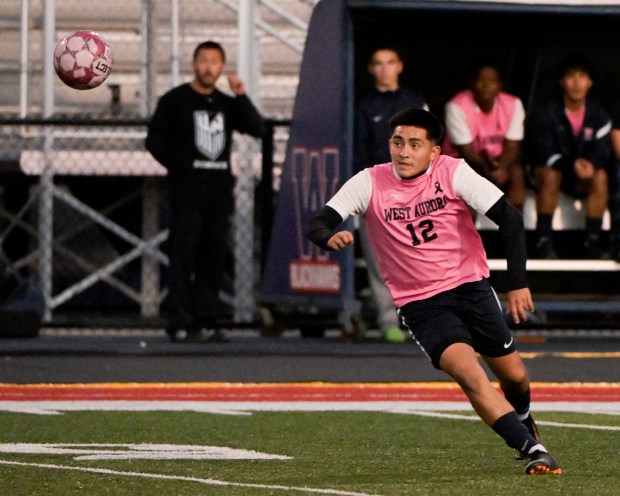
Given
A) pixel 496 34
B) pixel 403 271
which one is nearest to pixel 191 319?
pixel 496 34

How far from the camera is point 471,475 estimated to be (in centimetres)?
704

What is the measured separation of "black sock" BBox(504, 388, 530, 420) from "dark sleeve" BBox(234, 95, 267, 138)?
591 centimetres

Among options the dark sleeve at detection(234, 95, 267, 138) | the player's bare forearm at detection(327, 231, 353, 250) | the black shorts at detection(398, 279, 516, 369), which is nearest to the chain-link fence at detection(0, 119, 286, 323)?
the dark sleeve at detection(234, 95, 267, 138)

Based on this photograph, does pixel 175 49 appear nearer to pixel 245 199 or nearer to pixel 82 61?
pixel 245 199

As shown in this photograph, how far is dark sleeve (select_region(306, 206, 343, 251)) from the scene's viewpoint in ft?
24.1

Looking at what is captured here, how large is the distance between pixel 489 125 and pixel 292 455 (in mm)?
6582

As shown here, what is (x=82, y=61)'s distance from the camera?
10711mm

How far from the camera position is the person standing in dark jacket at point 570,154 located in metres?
14.1

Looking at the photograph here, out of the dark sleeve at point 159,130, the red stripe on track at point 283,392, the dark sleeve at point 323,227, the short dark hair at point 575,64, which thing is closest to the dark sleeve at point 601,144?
the short dark hair at point 575,64

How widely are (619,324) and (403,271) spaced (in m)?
7.59

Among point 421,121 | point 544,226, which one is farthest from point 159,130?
point 421,121

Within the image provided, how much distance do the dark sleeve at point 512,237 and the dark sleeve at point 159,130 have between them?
5.96 m

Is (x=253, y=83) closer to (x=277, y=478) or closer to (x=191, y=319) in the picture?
(x=191, y=319)

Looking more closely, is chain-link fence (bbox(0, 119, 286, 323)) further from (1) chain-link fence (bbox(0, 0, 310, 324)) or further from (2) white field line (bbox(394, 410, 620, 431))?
(2) white field line (bbox(394, 410, 620, 431))
